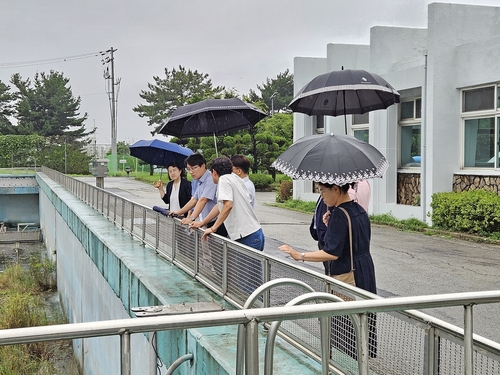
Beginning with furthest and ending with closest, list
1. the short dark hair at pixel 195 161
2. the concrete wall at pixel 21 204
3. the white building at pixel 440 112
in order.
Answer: the concrete wall at pixel 21 204
the white building at pixel 440 112
the short dark hair at pixel 195 161

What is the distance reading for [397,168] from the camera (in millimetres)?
18578

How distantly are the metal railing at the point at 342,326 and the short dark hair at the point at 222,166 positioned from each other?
705mm

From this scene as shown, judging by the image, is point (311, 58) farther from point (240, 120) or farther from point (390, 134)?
point (240, 120)

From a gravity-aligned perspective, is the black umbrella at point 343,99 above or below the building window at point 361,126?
below

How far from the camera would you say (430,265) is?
36.5ft

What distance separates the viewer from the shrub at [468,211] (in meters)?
14.0

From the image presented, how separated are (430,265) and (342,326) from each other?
27.2 feet

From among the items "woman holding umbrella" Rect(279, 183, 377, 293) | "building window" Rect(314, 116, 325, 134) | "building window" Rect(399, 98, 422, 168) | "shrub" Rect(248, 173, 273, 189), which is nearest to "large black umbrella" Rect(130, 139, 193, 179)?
"woman holding umbrella" Rect(279, 183, 377, 293)

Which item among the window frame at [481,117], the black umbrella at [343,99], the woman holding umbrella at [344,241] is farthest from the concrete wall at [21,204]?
the woman holding umbrella at [344,241]

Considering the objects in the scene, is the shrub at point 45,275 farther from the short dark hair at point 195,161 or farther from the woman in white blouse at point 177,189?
the short dark hair at point 195,161

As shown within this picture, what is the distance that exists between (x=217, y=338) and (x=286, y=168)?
4.33 feet

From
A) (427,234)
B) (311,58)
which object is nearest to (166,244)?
(427,234)

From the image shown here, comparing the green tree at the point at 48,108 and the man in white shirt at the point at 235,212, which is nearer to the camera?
the man in white shirt at the point at 235,212

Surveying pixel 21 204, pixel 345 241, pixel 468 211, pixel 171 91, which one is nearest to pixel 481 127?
pixel 468 211
